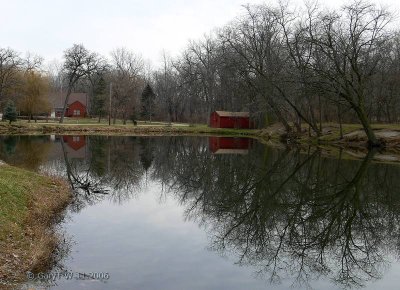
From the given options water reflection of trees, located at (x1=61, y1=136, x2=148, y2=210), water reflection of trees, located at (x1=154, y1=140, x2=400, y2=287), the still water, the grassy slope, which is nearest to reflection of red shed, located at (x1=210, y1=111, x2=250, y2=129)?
water reflection of trees, located at (x1=61, y1=136, x2=148, y2=210)

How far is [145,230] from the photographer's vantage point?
520 inches

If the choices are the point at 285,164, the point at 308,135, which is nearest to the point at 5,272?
the point at 285,164

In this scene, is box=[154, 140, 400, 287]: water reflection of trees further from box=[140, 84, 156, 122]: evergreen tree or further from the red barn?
the red barn

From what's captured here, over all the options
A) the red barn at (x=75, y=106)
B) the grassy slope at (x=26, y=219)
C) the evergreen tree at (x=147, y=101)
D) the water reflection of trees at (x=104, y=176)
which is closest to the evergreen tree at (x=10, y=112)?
the water reflection of trees at (x=104, y=176)

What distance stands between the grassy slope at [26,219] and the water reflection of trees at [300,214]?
4.86 meters

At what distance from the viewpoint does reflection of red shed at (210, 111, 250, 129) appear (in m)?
70.2

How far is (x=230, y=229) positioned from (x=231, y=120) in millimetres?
57724

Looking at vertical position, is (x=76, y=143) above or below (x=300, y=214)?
above

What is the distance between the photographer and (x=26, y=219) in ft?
38.7

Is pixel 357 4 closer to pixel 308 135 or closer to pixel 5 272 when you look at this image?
pixel 308 135

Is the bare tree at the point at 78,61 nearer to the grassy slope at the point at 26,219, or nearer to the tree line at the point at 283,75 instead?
the tree line at the point at 283,75

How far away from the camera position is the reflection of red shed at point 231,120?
70188mm

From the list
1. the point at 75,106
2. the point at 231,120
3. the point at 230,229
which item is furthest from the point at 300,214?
the point at 75,106

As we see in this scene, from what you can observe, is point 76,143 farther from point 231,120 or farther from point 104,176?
point 231,120
